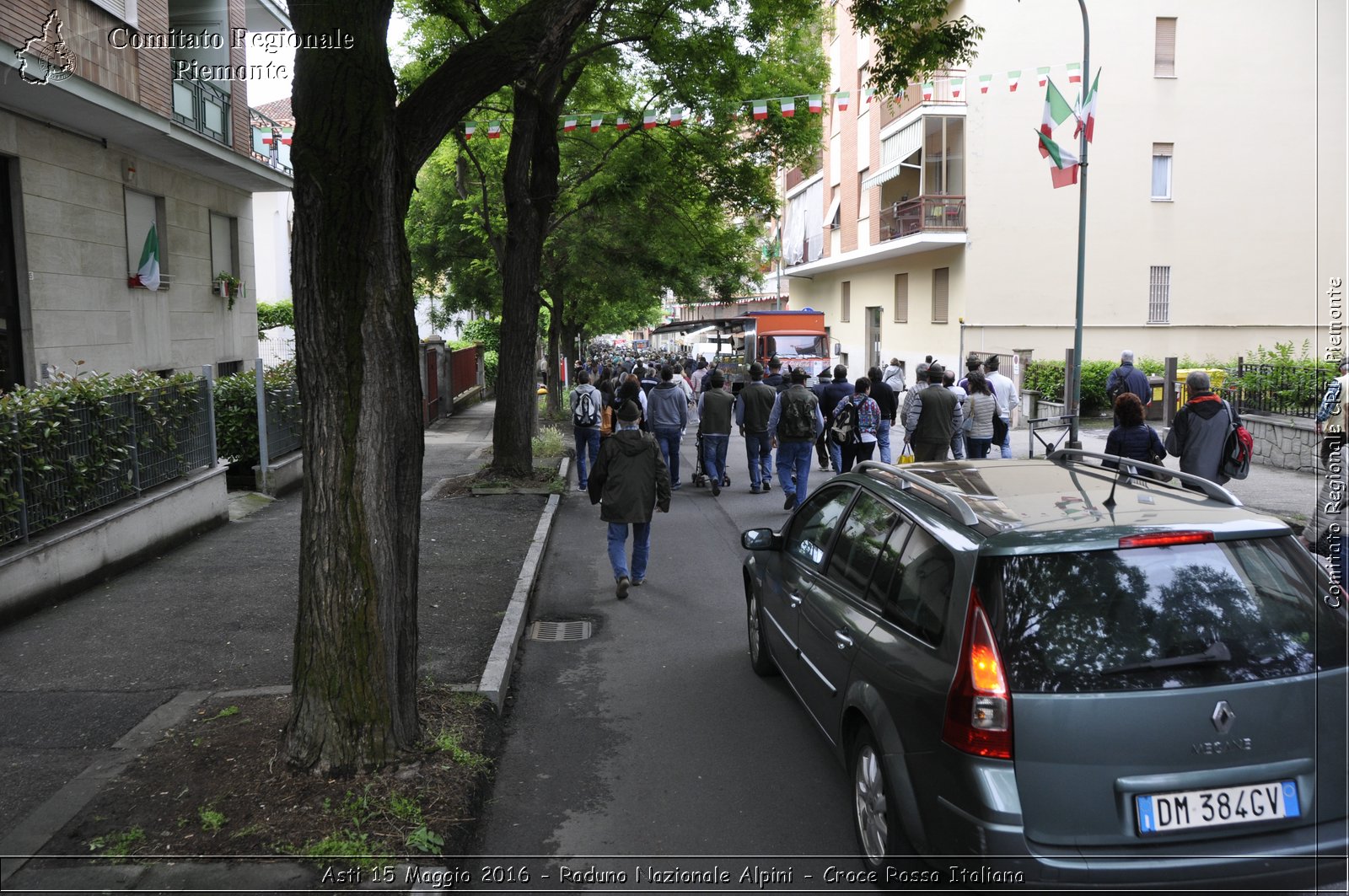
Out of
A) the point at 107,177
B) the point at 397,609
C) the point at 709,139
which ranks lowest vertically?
the point at 397,609

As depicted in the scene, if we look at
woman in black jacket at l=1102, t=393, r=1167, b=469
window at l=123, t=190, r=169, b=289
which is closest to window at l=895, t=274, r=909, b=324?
window at l=123, t=190, r=169, b=289

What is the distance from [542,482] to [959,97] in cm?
1904

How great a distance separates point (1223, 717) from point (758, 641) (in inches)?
138

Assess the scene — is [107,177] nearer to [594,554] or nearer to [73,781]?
[594,554]

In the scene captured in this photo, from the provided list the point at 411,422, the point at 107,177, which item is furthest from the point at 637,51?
the point at 411,422

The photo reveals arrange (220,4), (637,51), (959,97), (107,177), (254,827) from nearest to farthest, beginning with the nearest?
(254,827) < (107,177) < (637,51) < (220,4) < (959,97)

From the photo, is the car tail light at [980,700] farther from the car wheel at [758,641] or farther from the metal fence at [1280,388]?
the metal fence at [1280,388]

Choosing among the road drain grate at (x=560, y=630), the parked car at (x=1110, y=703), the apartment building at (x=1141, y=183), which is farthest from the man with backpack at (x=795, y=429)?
the apartment building at (x=1141, y=183)

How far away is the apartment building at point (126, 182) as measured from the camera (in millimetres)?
12109

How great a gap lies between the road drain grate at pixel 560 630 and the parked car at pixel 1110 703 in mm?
3897

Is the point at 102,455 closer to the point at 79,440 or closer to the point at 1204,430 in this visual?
the point at 79,440

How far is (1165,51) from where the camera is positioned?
1092 inches

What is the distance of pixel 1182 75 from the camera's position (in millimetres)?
27797

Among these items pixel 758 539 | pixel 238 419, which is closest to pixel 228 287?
pixel 238 419
